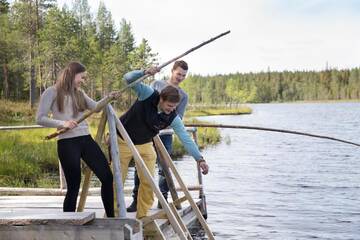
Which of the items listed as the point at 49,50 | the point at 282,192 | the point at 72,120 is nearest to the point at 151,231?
the point at 72,120

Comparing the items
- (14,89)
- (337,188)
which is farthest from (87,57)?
(337,188)

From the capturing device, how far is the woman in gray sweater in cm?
568

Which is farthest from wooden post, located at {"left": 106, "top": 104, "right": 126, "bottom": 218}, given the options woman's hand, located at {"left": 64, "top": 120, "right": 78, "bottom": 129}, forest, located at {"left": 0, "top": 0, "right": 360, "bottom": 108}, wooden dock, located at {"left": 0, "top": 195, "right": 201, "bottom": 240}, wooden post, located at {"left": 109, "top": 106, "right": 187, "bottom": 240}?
forest, located at {"left": 0, "top": 0, "right": 360, "bottom": 108}

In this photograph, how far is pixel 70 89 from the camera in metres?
5.72

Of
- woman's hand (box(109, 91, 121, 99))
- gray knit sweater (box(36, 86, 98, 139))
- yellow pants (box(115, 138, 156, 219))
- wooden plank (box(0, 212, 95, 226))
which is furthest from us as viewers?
yellow pants (box(115, 138, 156, 219))

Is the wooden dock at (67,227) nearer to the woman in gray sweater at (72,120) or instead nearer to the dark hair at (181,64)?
the woman in gray sweater at (72,120)

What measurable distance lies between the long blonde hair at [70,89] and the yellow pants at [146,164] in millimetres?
658

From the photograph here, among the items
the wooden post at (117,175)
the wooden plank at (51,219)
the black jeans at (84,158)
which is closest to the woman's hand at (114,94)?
the wooden post at (117,175)

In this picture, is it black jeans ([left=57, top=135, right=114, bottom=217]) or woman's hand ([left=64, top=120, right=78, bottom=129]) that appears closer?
woman's hand ([left=64, top=120, right=78, bottom=129])

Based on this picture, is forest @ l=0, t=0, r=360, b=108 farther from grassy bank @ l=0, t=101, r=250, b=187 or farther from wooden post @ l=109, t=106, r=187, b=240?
wooden post @ l=109, t=106, r=187, b=240

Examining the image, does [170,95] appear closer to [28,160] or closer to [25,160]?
[25,160]

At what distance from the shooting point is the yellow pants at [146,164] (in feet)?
20.5

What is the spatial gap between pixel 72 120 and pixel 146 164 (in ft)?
3.56

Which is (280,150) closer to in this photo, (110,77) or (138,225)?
(138,225)
